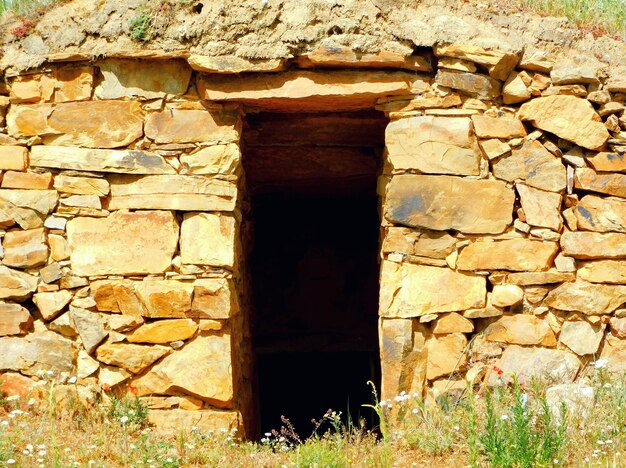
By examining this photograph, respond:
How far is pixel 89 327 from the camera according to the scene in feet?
15.1

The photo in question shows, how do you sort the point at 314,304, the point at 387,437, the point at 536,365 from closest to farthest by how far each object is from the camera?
the point at 387,437
the point at 536,365
the point at 314,304

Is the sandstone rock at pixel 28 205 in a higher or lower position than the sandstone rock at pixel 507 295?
higher

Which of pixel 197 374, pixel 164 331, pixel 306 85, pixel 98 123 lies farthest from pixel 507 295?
pixel 98 123

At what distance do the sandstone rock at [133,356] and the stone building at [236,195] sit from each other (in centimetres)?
1

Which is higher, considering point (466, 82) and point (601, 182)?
point (466, 82)

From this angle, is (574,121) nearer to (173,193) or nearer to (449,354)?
(449,354)

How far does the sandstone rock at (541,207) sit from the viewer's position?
4555 mm

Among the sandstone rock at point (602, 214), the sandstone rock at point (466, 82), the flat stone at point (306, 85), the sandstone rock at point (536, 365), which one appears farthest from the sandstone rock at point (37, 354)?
the sandstone rock at point (602, 214)

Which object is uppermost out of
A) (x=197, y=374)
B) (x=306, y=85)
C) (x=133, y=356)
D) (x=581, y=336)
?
(x=306, y=85)

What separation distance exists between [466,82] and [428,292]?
1200 millimetres

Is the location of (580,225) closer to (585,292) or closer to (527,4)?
(585,292)

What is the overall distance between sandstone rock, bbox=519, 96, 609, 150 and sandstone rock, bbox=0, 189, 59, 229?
2835mm

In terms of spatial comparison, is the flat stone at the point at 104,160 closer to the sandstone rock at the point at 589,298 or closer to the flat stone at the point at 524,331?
the flat stone at the point at 524,331

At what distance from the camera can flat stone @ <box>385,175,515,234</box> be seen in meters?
4.56
